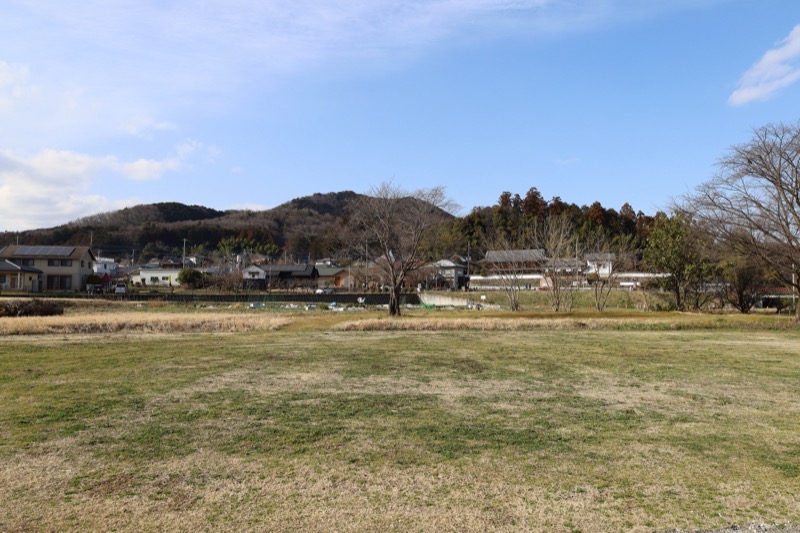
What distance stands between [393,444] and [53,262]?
211 ft

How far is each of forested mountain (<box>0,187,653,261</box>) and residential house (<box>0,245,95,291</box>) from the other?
28.8 meters

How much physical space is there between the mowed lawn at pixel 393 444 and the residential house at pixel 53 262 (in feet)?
176

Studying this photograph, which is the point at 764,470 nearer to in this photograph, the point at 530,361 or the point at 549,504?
the point at 549,504

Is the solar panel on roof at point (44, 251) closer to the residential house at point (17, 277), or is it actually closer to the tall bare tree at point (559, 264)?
the residential house at point (17, 277)

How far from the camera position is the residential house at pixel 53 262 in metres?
58.4

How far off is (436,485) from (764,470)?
335 cm

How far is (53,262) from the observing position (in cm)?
5909

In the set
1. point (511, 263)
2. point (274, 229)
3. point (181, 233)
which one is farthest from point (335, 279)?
point (274, 229)

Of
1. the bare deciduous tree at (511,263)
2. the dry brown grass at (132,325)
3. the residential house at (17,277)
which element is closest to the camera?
the dry brown grass at (132,325)

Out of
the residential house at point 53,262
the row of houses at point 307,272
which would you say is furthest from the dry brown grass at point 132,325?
the residential house at point 53,262

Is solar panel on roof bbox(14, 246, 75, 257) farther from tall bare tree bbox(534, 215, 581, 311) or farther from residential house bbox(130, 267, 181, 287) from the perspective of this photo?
tall bare tree bbox(534, 215, 581, 311)

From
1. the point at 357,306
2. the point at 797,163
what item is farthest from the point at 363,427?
the point at 357,306

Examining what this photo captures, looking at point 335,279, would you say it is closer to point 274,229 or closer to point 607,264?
point 607,264

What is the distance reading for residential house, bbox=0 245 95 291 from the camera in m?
58.4
